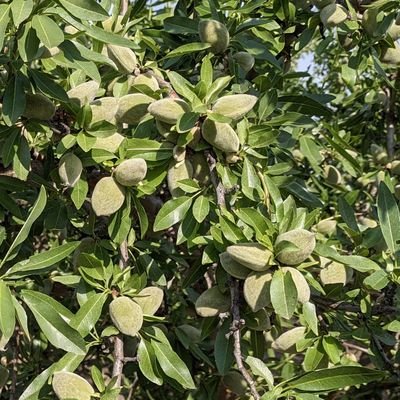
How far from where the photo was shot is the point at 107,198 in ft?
3.69

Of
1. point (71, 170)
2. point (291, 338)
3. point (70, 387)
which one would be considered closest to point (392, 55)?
point (291, 338)

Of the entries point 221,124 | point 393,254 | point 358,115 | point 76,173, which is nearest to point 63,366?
point 76,173

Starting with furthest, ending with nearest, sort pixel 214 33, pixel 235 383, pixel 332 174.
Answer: pixel 332 174 < pixel 235 383 < pixel 214 33

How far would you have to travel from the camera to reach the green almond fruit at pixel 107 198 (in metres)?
1.12

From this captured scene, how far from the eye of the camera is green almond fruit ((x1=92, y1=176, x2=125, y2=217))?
112cm

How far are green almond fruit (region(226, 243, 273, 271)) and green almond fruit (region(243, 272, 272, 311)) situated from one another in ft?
0.05

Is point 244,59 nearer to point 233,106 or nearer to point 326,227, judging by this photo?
point 233,106

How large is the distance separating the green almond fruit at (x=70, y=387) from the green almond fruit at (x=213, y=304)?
23 centimetres

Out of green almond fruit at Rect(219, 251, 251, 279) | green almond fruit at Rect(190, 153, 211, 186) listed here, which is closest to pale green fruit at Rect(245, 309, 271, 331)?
green almond fruit at Rect(219, 251, 251, 279)

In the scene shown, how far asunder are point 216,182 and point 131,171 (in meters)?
0.15

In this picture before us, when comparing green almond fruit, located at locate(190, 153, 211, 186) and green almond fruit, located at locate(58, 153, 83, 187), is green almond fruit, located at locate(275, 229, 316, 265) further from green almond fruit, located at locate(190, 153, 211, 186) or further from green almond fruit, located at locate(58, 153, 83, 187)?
green almond fruit, located at locate(58, 153, 83, 187)

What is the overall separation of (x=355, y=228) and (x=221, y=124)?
0.42 metres

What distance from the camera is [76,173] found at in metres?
1.12

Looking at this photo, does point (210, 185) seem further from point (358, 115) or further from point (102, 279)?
point (358, 115)
